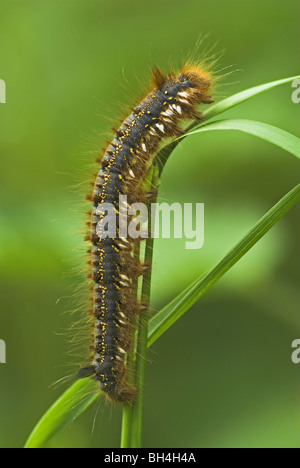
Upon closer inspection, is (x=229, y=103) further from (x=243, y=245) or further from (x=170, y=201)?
(x=170, y=201)

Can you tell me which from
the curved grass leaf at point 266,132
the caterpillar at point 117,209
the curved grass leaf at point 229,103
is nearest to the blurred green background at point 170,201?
the caterpillar at point 117,209

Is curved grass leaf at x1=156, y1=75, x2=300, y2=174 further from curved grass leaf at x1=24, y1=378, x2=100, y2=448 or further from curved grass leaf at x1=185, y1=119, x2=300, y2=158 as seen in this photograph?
curved grass leaf at x1=24, y1=378, x2=100, y2=448

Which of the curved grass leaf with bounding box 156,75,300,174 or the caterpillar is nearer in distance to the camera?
the curved grass leaf with bounding box 156,75,300,174

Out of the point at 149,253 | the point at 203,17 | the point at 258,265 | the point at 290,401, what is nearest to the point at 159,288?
the point at 258,265

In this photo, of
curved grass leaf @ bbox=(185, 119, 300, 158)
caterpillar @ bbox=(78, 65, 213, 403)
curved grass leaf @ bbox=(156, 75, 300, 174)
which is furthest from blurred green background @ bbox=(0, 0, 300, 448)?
curved grass leaf @ bbox=(185, 119, 300, 158)

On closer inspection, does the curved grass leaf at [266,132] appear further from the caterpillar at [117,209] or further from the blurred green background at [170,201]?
the blurred green background at [170,201]
